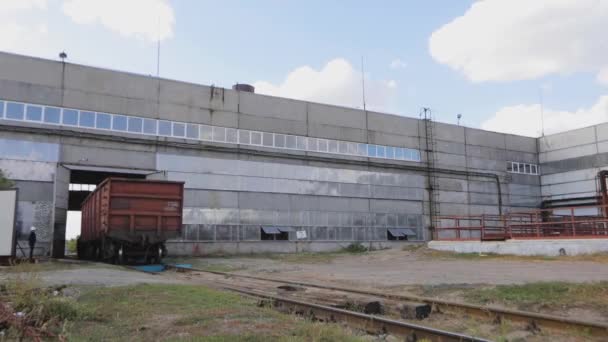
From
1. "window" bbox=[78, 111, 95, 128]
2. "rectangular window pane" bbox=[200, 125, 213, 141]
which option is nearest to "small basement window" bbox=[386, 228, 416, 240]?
"rectangular window pane" bbox=[200, 125, 213, 141]

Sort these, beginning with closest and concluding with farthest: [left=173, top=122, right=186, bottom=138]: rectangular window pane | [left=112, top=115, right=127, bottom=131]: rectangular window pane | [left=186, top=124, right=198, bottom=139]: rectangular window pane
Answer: [left=112, top=115, right=127, bottom=131]: rectangular window pane, [left=173, top=122, right=186, bottom=138]: rectangular window pane, [left=186, top=124, right=198, bottom=139]: rectangular window pane

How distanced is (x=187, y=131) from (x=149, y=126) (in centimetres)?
216

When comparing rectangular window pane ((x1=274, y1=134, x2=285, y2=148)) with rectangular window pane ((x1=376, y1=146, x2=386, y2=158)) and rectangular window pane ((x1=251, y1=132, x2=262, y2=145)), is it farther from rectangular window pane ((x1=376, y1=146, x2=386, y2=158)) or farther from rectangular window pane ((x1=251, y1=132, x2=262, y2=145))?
rectangular window pane ((x1=376, y1=146, x2=386, y2=158))

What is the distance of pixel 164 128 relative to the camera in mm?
28281

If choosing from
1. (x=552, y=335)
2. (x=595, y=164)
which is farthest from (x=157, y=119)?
(x=595, y=164)

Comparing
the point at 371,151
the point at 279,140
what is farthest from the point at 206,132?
the point at 371,151

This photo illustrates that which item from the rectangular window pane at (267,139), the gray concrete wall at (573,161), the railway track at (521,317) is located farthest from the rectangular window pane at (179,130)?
the gray concrete wall at (573,161)

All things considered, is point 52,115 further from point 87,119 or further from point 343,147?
point 343,147

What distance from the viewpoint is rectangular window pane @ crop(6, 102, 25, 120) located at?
24.5 meters

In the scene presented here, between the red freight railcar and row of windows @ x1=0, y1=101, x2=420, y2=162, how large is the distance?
7224 millimetres

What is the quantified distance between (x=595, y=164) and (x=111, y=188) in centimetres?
3599

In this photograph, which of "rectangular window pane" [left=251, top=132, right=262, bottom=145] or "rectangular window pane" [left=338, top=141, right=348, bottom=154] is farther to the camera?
"rectangular window pane" [left=338, top=141, right=348, bottom=154]

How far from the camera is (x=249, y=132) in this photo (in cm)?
3072

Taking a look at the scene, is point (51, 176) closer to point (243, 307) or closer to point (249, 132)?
point (249, 132)
